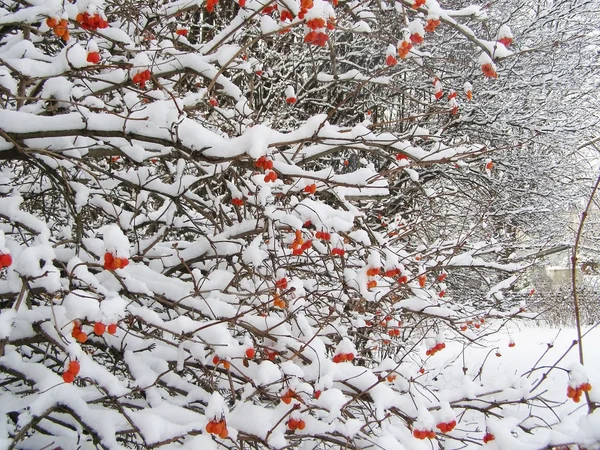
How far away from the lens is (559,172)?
7789 millimetres

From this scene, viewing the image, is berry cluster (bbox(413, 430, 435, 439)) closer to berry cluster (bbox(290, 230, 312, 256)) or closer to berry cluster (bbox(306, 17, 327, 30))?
berry cluster (bbox(290, 230, 312, 256))

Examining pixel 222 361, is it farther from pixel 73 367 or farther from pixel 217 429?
pixel 73 367

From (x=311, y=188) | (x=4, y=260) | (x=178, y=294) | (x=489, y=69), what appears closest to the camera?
(x=4, y=260)

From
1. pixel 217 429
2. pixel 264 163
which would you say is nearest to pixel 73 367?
pixel 217 429

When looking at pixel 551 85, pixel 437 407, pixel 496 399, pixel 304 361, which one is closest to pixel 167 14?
pixel 304 361

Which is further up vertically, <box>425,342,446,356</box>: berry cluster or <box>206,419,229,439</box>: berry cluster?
<box>425,342,446,356</box>: berry cluster

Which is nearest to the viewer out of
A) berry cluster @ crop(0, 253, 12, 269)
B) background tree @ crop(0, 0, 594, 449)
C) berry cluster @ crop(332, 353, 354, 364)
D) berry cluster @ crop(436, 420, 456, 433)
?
berry cluster @ crop(0, 253, 12, 269)

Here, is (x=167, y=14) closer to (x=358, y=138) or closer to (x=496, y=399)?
(x=358, y=138)

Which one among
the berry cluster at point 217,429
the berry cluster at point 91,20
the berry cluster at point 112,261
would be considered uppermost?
the berry cluster at point 91,20

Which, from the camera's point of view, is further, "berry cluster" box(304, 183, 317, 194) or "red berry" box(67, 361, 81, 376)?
"berry cluster" box(304, 183, 317, 194)

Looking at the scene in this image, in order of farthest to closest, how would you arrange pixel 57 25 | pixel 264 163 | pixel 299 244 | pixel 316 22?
pixel 299 244 < pixel 316 22 < pixel 264 163 < pixel 57 25

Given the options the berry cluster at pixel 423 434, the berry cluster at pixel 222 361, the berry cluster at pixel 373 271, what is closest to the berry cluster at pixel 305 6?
the berry cluster at pixel 373 271

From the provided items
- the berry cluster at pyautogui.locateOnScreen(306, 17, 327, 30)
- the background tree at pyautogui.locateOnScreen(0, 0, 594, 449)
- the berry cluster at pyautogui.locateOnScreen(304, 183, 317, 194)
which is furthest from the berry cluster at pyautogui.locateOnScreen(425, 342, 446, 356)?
the berry cluster at pyautogui.locateOnScreen(306, 17, 327, 30)

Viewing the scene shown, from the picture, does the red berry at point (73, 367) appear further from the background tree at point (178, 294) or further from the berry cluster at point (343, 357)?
the berry cluster at point (343, 357)
